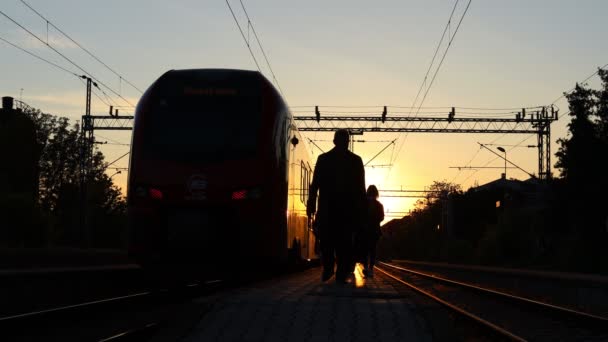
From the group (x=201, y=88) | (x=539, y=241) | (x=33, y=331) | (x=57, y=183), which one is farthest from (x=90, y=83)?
(x=57, y=183)

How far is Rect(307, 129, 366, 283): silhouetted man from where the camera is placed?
1073 cm

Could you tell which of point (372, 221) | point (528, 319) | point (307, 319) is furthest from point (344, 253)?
point (372, 221)

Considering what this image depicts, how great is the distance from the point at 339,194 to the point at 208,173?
10.0 feet

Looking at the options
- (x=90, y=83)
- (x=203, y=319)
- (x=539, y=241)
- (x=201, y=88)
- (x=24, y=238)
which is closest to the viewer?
(x=203, y=319)

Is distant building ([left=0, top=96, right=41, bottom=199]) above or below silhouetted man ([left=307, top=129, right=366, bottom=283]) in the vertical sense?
above

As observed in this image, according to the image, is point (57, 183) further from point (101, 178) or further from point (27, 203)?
point (27, 203)

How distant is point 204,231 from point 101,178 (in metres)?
100

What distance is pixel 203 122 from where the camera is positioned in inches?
539

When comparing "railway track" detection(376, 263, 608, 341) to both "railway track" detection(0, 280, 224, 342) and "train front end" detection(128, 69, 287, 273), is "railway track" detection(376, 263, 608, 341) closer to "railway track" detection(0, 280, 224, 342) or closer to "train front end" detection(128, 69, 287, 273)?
"train front end" detection(128, 69, 287, 273)

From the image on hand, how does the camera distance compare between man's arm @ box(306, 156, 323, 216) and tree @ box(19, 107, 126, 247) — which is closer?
man's arm @ box(306, 156, 323, 216)

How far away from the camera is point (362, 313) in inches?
326

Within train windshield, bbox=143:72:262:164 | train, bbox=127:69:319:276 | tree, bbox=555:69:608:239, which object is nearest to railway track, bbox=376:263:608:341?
train, bbox=127:69:319:276

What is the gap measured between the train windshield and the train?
0.05 ft

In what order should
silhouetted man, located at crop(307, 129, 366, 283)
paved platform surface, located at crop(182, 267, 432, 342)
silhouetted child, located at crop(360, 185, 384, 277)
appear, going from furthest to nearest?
1. silhouetted child, located at crop(360, 185, 384, 277)
2. silhouetted man, located at crop(307, 129, 366, 283)
3. paved platform surface, located at crop(182, 267, 432, 342)
